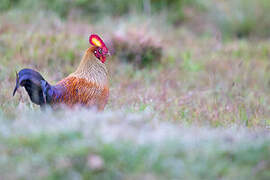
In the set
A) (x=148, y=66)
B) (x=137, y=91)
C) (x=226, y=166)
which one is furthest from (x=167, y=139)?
(x=148, y=66)

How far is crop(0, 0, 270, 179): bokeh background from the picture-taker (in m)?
3.04

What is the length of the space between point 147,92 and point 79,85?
75.0 inches

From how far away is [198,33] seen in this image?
1030cm

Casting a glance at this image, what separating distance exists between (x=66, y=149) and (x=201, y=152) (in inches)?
39.1

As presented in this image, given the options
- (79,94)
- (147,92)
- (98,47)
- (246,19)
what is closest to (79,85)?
(79,94)

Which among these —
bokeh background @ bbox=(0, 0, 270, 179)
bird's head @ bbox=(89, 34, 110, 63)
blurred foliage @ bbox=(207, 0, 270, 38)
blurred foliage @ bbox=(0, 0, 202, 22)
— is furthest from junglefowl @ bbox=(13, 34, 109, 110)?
blurred foliage @ bbox=(207, 0, 270, 38)

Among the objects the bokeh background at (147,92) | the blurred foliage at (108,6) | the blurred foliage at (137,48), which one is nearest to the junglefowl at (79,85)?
the bokeh background at (147,92)

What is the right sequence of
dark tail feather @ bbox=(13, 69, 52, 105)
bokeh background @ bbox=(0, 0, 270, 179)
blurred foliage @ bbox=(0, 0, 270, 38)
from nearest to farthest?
bokeh background @ bbox=(0, 0, 270, 179) < dark tail feather @ bbox=(13, 69, 52, 105) < blurred foliage @ bbox=(0, 0, 270, 38)

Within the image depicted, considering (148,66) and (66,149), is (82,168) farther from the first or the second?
(148,66)

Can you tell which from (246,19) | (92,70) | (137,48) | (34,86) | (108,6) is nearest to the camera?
(34,86)

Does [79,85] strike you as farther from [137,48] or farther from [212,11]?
[212,11]

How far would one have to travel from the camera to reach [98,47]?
502cm

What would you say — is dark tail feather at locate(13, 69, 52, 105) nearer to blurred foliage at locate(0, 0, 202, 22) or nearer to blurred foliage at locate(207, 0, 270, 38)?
blurred foliage at locate(0, 0, 202, 22)

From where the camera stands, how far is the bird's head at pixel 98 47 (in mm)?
4962
